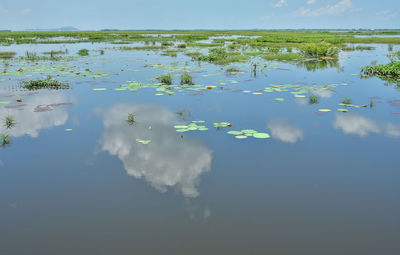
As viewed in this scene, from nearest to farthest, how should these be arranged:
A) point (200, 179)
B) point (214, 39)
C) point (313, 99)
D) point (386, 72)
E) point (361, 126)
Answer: point (200, 179) → point (361, 126) → point (313, 99) → point (386, 72) → point (214, 39)

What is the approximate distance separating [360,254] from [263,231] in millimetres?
927

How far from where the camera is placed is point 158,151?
5.18 meters

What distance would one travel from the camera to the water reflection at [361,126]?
6133mm

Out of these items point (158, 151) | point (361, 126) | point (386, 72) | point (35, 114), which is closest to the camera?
point (158, 151)

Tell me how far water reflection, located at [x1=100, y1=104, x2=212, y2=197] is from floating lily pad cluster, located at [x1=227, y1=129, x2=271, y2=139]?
83 centimetres

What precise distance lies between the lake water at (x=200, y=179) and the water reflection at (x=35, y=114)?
0.16 feet

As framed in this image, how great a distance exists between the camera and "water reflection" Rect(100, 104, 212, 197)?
426 centimetres

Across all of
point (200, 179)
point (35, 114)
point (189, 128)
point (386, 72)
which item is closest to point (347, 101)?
point (189, 128)

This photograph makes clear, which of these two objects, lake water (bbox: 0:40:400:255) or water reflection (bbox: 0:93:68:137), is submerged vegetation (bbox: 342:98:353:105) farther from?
water reflection (bbox: 0:93:68:137)

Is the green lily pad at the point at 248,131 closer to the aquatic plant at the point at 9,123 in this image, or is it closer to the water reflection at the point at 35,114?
the water reflection at the point at 35,114

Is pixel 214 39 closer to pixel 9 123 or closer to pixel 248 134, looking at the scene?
pixel 9 123

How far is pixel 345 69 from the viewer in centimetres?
1513

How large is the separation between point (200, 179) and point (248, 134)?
79.7 inches

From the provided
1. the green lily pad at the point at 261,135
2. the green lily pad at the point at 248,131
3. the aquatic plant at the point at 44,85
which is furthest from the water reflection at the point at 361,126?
the aquatic plant at the point at 44,85
